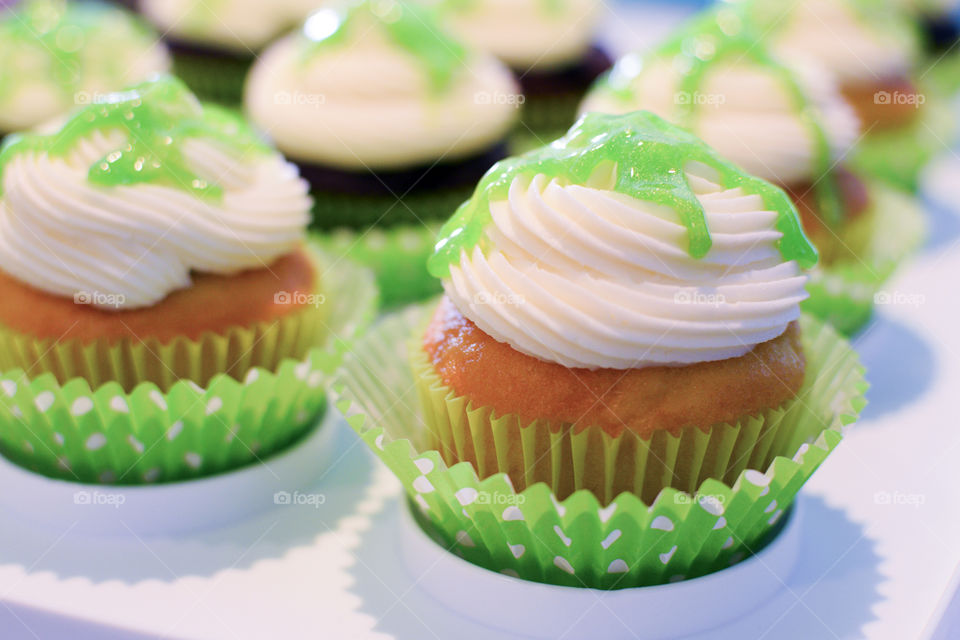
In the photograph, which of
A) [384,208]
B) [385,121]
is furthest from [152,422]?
[385,121]

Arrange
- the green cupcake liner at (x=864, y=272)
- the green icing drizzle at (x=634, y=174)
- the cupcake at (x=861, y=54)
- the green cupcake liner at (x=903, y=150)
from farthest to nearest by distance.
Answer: the cupcake at (x=861, y=54)
the green cupcake liner at (x=903, y=150)
the green cupcake liner at (x=864, y=272)
the green icing drizzle at (x=634, y=174)

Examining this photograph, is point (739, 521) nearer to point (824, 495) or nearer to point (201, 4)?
point (824, 495)

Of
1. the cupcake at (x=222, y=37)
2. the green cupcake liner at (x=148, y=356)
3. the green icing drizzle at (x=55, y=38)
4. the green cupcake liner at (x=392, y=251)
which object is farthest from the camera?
the cupcake at (x=222, y=37)

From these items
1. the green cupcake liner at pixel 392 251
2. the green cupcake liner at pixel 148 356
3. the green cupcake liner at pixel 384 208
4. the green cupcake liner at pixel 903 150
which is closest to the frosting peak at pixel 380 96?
the green cupcake liner at pixel 384 208

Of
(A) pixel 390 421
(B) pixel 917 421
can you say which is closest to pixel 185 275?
(A) pixel 390 421

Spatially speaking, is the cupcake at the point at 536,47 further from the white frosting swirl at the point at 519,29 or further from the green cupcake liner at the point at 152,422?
the green cupcake liner at the point at 152,422

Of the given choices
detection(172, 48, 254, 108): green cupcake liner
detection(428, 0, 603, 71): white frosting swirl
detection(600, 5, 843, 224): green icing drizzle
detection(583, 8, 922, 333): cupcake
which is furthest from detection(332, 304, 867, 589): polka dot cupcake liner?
detection(172, 48, 254, 108): green cupcake liner
